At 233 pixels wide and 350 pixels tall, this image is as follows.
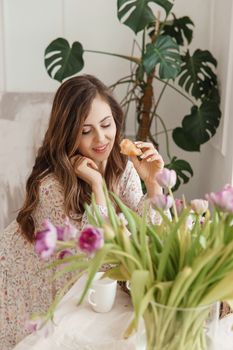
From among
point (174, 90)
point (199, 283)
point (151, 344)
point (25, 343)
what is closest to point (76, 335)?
point (25, 343)

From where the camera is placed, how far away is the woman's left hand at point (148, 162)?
1.58 meters

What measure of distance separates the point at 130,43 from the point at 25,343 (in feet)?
6.41

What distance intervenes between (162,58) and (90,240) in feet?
5.29

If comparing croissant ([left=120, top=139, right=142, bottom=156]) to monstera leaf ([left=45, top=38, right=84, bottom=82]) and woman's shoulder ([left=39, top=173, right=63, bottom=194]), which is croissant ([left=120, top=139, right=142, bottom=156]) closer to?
woman's shoulder ([left=39, top=173, right=63, bottom=194])

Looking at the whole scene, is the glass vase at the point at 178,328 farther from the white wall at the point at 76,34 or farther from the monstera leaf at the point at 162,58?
the white wall at the point at 76,34

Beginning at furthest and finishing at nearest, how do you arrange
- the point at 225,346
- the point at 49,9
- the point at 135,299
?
the point at 49,9 → the point at 225,346 → the point at 135,299

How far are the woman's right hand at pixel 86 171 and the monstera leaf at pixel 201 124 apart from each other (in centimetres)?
93

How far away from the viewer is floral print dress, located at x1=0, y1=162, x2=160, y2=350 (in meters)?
1.58

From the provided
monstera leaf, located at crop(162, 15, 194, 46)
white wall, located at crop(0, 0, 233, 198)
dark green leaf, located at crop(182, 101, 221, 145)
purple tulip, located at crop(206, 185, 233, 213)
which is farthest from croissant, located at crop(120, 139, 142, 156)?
monstera leaf, located at crop(162, 15, 194, 46)

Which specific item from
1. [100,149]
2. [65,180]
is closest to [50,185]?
[65,180]

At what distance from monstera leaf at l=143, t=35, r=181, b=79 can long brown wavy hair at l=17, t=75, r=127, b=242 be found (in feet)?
1.81

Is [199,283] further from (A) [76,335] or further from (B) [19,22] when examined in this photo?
(B) [19,22]

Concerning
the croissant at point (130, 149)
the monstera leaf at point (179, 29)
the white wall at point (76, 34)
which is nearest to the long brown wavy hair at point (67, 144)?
the croissant at point (130, 149)

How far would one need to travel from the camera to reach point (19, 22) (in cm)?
258
